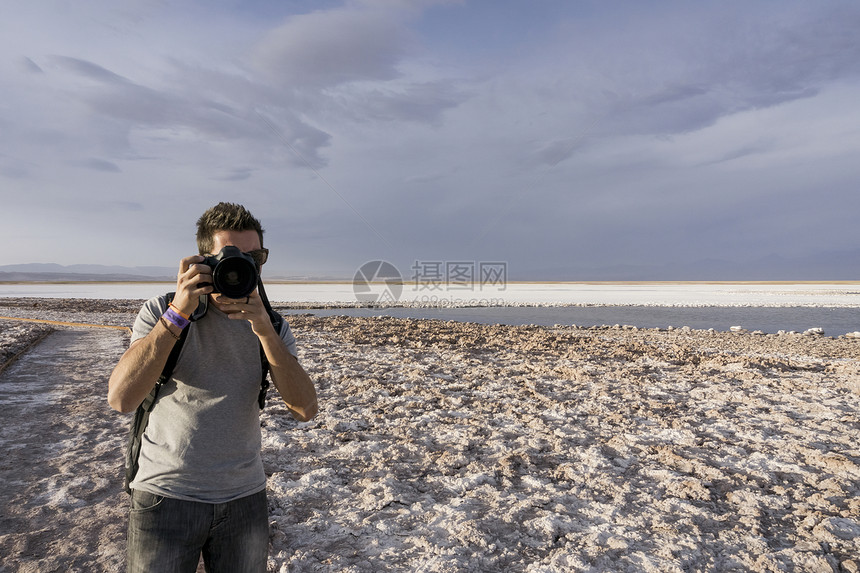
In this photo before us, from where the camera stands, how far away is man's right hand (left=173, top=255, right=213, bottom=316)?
1.73 meters

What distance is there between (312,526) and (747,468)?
4.04 meters

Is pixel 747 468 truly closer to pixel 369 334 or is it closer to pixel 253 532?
pixel 253 532

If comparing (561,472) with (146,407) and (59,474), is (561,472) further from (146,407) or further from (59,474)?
(59,474)

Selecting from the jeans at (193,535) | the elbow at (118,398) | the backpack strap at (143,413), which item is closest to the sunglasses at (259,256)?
the backpack strap at (143,413)

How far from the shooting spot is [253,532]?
6.26 feet

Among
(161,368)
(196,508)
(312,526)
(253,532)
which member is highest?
(161,368)

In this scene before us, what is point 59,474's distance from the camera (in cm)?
436

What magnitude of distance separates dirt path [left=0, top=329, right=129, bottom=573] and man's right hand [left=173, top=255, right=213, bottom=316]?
2410 millimetres

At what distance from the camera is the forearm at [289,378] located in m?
1.92

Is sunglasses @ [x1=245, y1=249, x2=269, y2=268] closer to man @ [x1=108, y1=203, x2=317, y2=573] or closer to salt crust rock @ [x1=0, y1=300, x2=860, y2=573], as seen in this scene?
man @ [x1=108, y1=203, x2=317, y2=573]

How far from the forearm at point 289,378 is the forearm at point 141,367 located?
342 mm

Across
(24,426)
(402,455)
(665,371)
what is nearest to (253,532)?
(402,455)

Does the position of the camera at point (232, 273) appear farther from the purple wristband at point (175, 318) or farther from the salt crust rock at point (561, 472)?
the salt crust rock at point (561, 472)

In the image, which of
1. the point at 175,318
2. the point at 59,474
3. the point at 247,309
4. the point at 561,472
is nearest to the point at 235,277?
the point at 247,309
